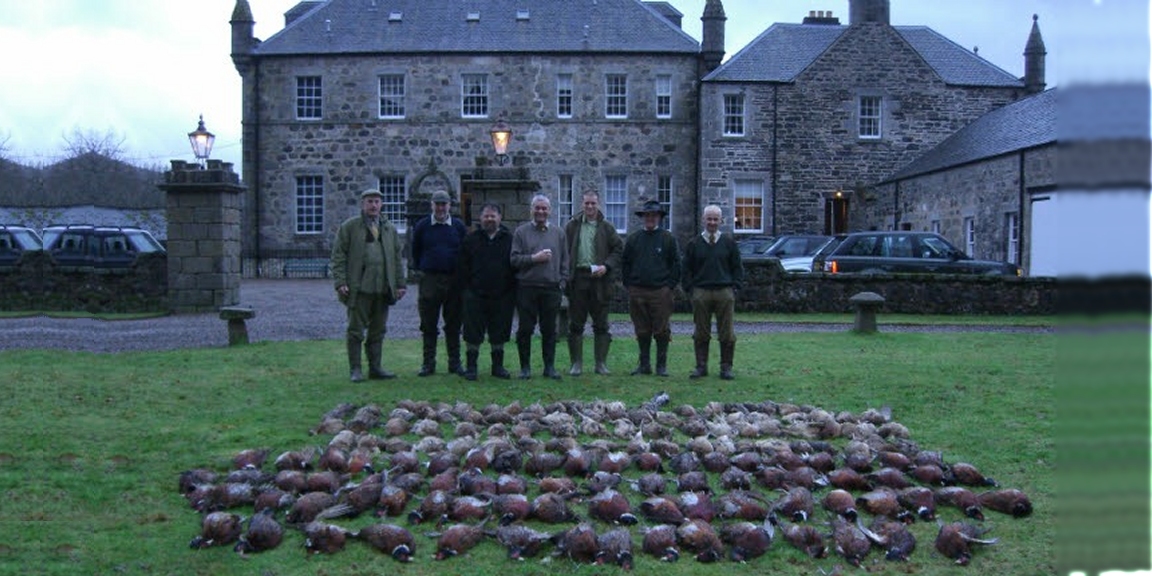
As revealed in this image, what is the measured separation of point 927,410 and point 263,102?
Answer: 37.4 meters

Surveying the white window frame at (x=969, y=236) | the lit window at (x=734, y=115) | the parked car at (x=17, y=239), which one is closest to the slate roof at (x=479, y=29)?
the lit window at (x=734, y=115)

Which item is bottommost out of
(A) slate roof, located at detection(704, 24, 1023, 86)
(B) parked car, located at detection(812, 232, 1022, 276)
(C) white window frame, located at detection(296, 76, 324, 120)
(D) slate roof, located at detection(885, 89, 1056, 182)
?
(B) parked car, located at detection(812, 232, 1022, 276)

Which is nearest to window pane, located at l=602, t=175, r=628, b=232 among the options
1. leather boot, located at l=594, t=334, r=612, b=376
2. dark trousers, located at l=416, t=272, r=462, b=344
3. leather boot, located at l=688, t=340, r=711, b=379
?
leather boot, located at l=594, t=334, r=612, b=376

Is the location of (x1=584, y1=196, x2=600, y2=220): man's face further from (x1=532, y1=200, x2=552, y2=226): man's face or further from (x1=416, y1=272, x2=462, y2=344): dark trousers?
(x1=416, y1=272, x2=462, y2=344): dark trousers

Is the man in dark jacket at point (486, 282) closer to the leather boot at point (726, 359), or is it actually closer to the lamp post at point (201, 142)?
the leather boot at point (726, 359)

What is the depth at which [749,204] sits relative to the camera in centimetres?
4078

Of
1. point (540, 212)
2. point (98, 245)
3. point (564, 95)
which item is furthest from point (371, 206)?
point (564, 95)

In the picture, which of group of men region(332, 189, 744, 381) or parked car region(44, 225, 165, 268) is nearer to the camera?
group of men region(332, 189, 744, 381)

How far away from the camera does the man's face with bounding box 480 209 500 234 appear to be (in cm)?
1162

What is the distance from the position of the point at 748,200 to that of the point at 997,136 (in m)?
9.80

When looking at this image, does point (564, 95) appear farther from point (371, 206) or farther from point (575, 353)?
point (371, 206)

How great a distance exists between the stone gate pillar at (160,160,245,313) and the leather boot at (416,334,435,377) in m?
9.81

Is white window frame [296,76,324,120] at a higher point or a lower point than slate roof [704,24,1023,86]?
lower

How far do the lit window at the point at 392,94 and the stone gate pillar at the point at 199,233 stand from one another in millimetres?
22485
